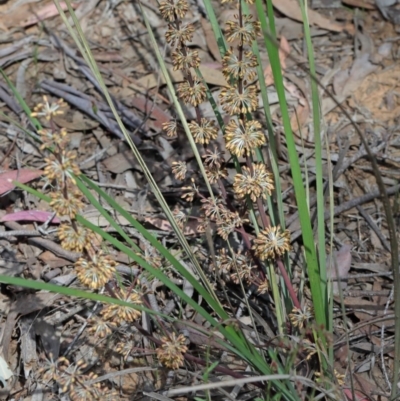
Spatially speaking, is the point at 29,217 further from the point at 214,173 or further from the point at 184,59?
the point at 184,59

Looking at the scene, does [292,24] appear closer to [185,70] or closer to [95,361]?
[185,70]

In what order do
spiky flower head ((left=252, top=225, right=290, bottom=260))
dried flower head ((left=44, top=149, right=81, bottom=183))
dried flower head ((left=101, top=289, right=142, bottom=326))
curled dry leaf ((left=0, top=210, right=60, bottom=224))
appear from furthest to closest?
curled dry leaf ((left=0, top=210, right=60, bottom=224)) → spiky flower head ((left=252, top=225, right=290, bottom=260)) → dried flower head ((left=101, top=289, right=142, bottom=326)) → dried flower head ((left=44, top=149, right=81, bottom=183))

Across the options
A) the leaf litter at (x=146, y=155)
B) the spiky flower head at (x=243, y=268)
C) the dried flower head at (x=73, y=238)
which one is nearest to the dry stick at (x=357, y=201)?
the leaf litter at (x=146, y=155)

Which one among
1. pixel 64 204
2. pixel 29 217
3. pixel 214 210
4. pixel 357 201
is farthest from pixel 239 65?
pixel 29 217

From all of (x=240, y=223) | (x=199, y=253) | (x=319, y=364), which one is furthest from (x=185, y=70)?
(x=319, y=364)

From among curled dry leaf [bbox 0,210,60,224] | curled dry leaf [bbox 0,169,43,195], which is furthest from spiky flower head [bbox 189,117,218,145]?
curled dry leaf [bbox 0,169,43,195]

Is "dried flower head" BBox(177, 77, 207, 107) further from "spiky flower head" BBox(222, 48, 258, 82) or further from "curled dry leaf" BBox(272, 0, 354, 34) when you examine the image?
"curled dry leaf" BBox(272, 0, 354, 34)
